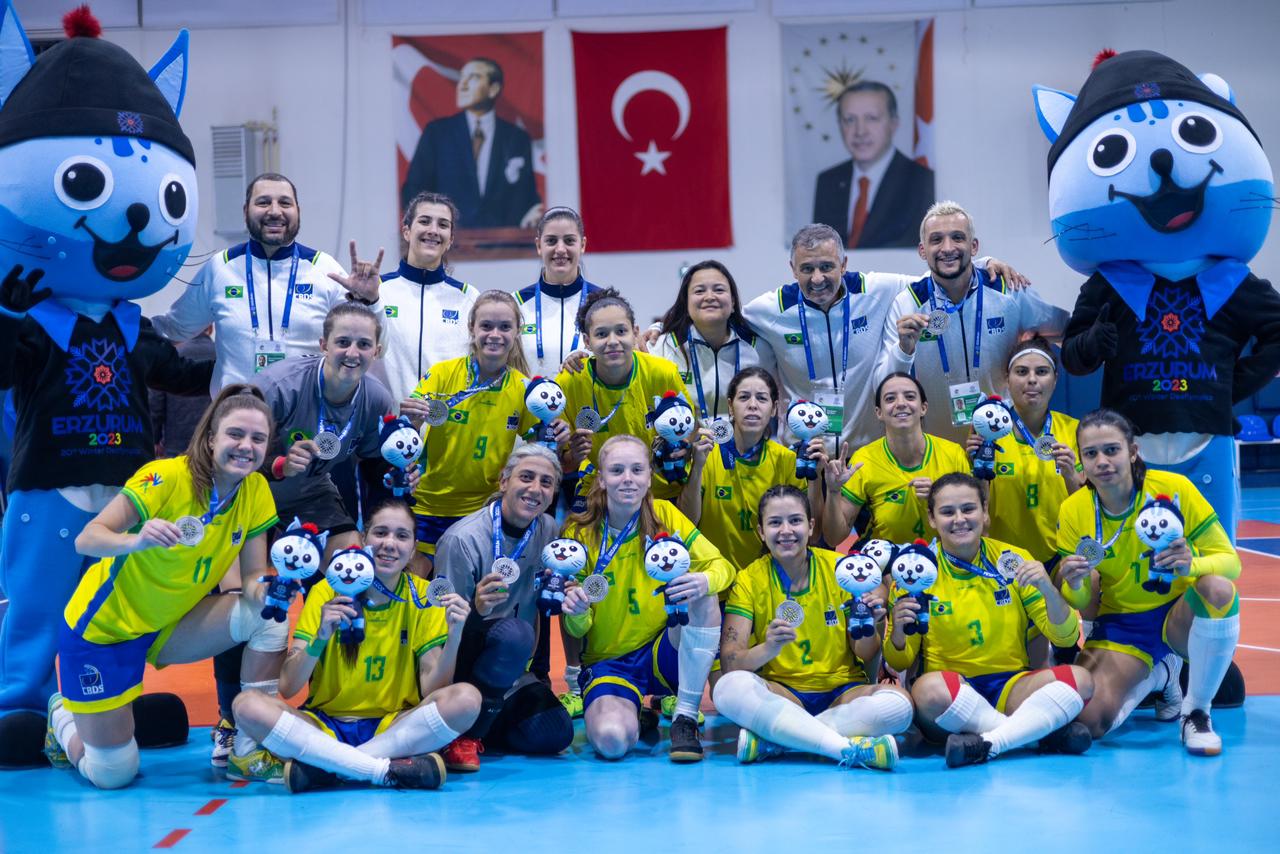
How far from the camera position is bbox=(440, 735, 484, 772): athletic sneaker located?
15.7ft

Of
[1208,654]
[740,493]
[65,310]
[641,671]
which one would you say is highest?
[65,310]

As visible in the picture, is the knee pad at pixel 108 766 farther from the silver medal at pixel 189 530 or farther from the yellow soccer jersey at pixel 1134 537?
the yellow soccer jersey at pixel 1134 537

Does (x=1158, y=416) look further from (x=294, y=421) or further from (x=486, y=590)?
(x=294, y=421)

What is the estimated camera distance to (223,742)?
Result: 4.89 metres

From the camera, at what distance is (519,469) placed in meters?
5.00

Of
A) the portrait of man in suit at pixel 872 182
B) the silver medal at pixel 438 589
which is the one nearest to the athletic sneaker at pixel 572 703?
the silver medal at pixel 438 589

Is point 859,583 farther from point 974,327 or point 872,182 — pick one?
point 872,182

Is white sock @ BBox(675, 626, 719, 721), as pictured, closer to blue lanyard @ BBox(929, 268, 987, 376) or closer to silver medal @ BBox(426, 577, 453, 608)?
silver medal @ BBox(426, 577, 453, 608)

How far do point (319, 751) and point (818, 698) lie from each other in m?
1.96

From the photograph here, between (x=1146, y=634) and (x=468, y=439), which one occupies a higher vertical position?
(x=468, y=439)

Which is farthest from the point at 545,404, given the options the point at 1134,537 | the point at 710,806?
the point at 1134,537

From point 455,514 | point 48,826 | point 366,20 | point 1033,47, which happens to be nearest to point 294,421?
point 455,514

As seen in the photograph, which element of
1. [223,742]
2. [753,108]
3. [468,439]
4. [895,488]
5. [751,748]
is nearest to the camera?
[751,748]

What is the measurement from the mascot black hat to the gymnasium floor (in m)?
2.65
